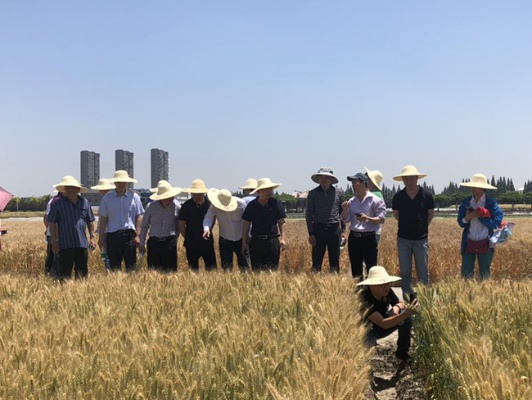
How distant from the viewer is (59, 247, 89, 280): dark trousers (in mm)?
6672

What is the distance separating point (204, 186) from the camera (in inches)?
287

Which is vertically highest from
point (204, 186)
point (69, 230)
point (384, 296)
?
point (204, 186)

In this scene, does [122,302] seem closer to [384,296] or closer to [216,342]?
[216,342]

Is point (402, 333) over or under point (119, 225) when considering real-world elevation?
under

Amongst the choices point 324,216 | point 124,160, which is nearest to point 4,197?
point 324,216

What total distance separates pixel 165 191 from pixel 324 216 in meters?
2.51

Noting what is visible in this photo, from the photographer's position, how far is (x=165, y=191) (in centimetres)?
704

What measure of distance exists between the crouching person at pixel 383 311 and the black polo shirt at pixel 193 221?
2.97 metres

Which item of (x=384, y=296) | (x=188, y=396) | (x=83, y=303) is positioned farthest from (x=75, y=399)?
(x=384, y=296)

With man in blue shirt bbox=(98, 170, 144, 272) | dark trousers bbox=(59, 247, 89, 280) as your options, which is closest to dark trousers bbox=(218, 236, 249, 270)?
man in blue shirt bbox=(98, 170, 144, 272)

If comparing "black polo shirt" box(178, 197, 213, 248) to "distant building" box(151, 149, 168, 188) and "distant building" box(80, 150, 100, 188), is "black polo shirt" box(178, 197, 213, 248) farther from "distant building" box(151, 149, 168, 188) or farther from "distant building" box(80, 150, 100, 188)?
"distant building" box(80, 150, 100, 188)

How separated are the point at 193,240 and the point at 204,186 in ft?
2.96

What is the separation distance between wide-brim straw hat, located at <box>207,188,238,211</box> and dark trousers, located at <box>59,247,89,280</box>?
209 centimetres

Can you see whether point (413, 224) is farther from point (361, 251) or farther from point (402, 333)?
point (402, 333)
